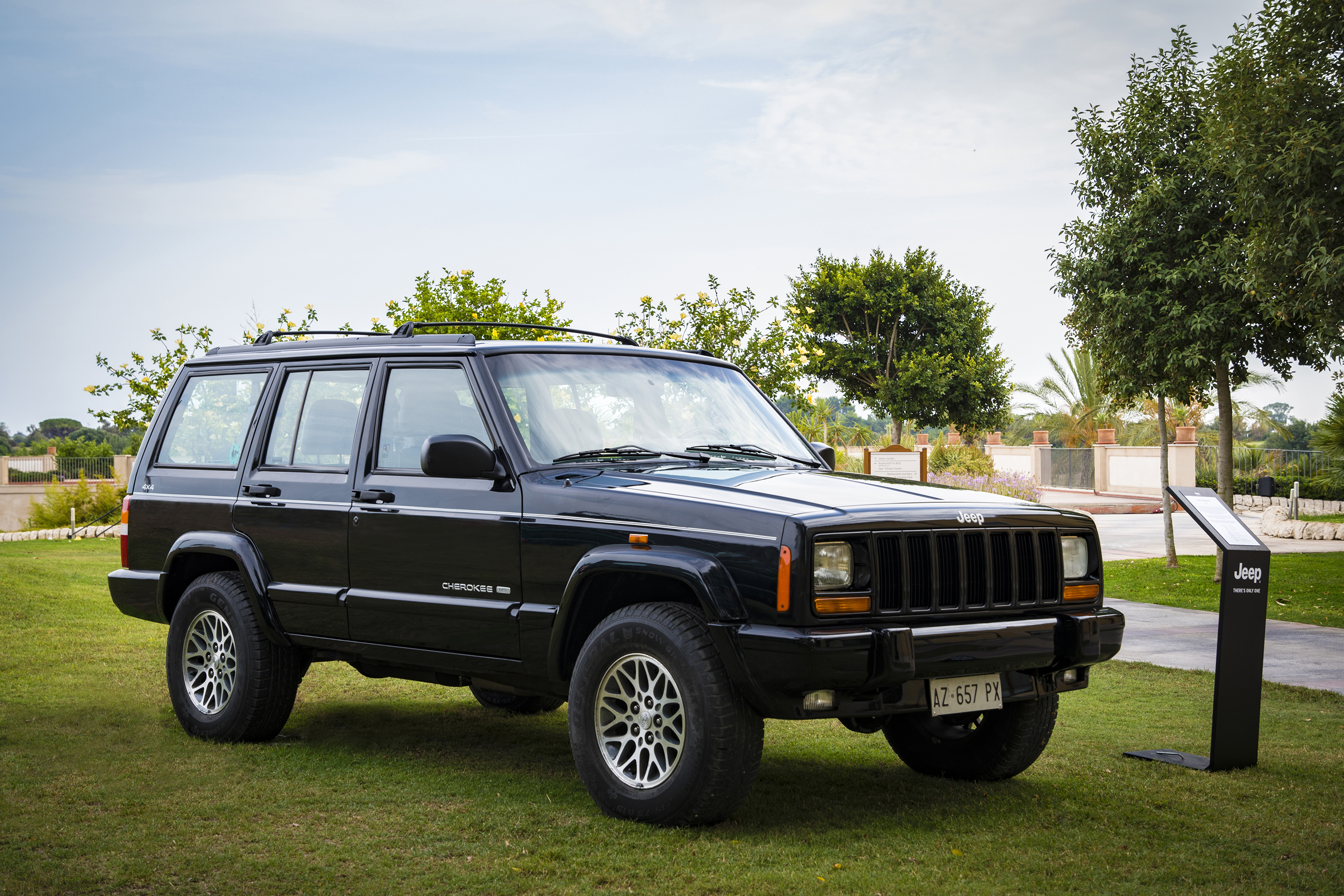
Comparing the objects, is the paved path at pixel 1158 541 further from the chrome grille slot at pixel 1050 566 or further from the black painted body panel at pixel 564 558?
the black painted body panel at pixel 564 558

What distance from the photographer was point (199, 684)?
7.17 metres

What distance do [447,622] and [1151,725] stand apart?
4.34 meters

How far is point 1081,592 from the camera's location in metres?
5.59

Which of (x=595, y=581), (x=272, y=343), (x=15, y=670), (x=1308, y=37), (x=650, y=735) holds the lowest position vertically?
(x=15, y=670)

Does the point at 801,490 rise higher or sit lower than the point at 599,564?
higher

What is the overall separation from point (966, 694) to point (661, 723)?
1257 millimetres

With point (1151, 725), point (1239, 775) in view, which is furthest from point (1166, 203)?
point (1239, 775)

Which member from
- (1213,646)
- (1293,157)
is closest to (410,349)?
(1213,646)

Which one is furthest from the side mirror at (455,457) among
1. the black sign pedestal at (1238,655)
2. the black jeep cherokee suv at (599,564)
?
the black sign pedestal at (1238,655)

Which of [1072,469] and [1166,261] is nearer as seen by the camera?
[1166,261]

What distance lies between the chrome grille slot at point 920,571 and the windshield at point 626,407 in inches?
54.0

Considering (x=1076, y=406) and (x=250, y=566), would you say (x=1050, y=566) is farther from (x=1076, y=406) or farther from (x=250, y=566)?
(x=1076, y=406)

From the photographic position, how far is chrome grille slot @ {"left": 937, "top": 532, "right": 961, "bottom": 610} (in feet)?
16.6

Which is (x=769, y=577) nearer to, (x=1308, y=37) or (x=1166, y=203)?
(x=1308, y=37)
